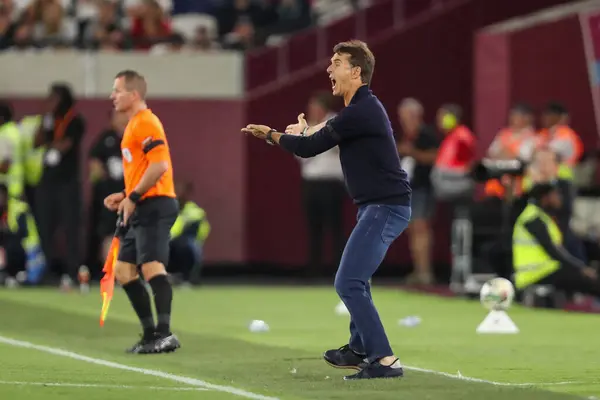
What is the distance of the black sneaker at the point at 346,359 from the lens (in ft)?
33.2

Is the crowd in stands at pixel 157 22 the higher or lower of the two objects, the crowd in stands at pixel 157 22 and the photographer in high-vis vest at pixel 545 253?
the higher

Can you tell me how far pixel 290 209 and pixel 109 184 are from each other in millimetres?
4432

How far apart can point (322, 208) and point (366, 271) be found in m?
10.9

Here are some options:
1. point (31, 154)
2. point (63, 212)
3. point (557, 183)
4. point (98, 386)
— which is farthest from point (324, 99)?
point (98, 386)

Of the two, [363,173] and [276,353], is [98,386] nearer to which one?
[363,173]

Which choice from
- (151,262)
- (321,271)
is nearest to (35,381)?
(151,262)

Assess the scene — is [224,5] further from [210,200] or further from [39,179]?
[39,179]

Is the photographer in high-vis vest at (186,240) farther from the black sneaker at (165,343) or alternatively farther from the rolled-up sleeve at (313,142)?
the rolled-up sleeve at (313,142)

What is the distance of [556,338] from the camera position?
13.0 m

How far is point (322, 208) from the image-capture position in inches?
806

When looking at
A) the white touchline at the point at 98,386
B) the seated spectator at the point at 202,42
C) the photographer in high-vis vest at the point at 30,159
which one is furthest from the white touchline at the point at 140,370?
the seated spectator at the point at 202,42

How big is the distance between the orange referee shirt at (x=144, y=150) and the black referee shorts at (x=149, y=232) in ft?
0.26

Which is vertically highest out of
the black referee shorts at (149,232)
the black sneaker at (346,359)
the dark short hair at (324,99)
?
the dark short hair at (324,99)

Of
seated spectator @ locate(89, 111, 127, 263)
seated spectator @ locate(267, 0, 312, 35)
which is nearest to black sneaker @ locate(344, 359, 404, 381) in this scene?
seated spectator @ locate(89, 111, 127, 263)
